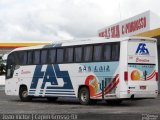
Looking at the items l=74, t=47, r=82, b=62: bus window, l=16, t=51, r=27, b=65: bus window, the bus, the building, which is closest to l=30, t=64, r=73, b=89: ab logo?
the bus

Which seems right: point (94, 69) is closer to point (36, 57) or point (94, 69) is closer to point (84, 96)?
point (84, 96)

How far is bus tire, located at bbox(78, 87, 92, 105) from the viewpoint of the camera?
2300 centimetres

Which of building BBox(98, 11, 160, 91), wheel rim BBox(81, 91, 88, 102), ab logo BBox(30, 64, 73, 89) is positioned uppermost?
building BBox(98, 11, 160, 91)

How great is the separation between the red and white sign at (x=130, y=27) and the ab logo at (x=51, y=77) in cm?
1072

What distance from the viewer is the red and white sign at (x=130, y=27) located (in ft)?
113

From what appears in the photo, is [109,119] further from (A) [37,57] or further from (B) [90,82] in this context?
(A) [37,57]

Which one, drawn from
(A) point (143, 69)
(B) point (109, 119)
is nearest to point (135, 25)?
(A) point (143, 69)

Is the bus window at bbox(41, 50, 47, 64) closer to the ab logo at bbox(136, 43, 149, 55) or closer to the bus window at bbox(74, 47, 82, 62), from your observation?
the bus window at bbox(74, 47, 82, 62)

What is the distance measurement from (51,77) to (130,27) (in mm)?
13896

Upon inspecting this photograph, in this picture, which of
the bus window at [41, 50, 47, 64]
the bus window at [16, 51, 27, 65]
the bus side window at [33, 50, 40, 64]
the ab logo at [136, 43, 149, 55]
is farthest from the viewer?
the bus window at [16, 51, 27, 65]

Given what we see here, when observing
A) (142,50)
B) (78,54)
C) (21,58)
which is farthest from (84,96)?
(21,58)

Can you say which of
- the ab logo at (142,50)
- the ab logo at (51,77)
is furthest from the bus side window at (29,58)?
the ab logo at (142,50)

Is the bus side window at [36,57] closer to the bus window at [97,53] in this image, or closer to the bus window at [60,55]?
the bus window at [60,55]

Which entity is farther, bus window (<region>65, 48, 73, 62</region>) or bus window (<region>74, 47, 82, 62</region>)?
bus window (<region>65, 48, 73, 62</region>)
